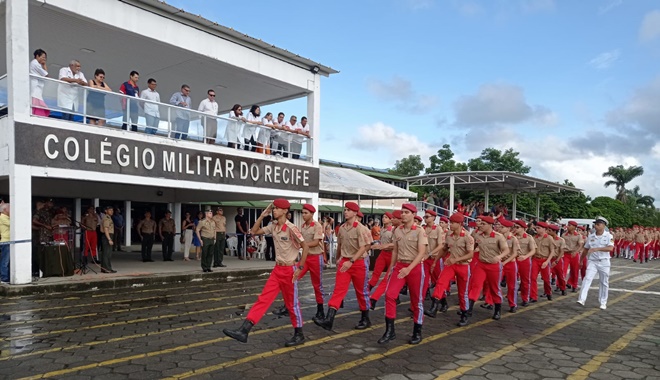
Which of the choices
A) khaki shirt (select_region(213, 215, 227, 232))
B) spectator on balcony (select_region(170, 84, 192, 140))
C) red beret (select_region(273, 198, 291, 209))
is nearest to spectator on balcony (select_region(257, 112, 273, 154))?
spectator on balcony (select_region(170, 84, 192, 140))

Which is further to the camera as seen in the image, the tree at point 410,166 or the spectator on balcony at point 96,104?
the tree at point 410,166

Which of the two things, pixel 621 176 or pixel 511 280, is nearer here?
pixel 511 280

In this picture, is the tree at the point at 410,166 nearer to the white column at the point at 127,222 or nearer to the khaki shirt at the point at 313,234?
the white column at the point at 127,222

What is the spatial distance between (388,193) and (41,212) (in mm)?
11745

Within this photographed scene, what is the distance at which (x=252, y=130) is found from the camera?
49.1ft

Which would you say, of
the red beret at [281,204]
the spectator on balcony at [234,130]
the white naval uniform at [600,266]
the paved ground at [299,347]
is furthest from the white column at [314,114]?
the red beret at [281,204]

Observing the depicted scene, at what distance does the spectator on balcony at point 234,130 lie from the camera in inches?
562

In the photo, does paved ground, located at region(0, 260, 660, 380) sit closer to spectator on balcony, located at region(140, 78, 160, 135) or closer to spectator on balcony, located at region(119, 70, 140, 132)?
Result: spectator on balcony, located at region(119, 70, 140, 132)

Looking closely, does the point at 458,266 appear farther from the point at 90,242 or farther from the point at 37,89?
the point at 90,242

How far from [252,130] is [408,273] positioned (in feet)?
32.0

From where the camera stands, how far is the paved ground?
202 inches

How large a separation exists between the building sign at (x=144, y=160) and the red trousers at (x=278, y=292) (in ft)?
22.7

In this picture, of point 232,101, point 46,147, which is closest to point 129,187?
point 232,101

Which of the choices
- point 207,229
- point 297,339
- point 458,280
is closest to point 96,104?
point 207,229
